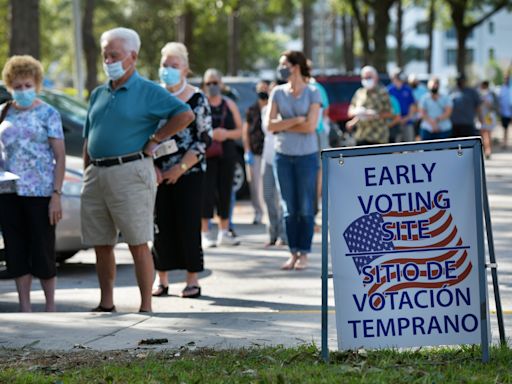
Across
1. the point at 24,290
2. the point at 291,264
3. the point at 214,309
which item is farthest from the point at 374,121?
the point at 24,290

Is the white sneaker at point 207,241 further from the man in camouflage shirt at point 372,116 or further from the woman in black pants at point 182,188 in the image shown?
the woman in black pants at point 182,188

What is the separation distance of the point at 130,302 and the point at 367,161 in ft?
13.6

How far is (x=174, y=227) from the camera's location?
9.80 m

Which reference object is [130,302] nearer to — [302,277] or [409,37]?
[302,277]

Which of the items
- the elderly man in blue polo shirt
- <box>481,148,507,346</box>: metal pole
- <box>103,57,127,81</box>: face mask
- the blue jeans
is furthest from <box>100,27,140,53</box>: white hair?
<box>481,148,507,346</box>: metal pole

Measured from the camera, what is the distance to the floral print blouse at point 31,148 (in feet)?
29.5

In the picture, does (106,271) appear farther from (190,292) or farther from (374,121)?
(374,121)

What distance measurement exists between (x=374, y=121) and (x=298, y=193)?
4.51 metres

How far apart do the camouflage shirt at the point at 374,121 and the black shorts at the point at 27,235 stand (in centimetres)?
697

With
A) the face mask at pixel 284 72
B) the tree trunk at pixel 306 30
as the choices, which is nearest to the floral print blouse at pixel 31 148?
the face mask at pixel 284 72

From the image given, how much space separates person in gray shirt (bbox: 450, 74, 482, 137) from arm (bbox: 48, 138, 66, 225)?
1325 cm

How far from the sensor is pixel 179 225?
9711mm

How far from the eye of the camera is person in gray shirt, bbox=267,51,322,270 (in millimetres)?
11086

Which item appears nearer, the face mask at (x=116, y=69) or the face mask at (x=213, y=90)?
the face mask at (x=116, y=69)
